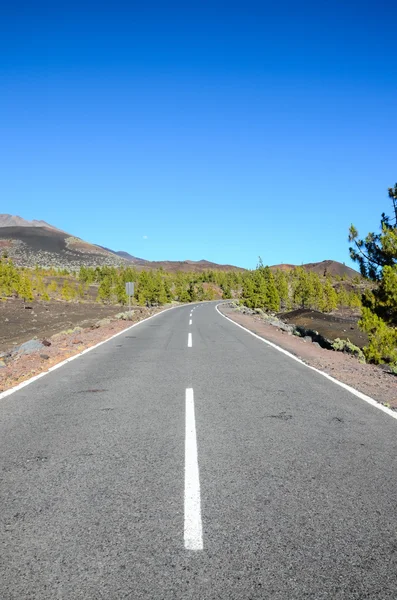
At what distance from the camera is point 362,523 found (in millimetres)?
2990

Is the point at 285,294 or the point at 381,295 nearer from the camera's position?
the point at 381,295

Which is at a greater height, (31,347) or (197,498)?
(197,498)

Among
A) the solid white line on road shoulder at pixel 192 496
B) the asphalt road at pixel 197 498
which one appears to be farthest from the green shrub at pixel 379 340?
the solid white line on road shoulder at pixel 192 496

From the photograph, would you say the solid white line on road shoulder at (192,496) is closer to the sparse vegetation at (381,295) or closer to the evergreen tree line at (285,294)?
the sparse vegetation at (381,295)

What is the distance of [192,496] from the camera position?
3391 mm

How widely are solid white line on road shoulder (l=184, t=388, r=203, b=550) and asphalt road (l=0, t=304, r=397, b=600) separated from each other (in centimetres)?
1

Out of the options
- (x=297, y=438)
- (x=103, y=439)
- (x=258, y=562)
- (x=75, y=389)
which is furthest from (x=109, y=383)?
(x=258, y=562)

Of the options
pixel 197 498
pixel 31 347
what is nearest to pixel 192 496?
pixel 197 498

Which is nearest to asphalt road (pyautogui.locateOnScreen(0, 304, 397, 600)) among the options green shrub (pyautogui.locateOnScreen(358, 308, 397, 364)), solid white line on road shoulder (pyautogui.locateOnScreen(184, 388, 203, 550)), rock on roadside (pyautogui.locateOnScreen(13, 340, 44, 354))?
solid white line on road shoulder (pyautogui.locateOnScreen(184, 388, 203, 550))

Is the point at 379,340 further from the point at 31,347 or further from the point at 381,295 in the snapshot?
the point at 31,347

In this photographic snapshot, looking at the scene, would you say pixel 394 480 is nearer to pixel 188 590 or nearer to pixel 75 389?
pixel 188 590

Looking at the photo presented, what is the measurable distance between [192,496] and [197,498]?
53mm

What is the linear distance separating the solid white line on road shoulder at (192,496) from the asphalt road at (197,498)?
14 mm

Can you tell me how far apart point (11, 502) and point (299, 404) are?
446cm
